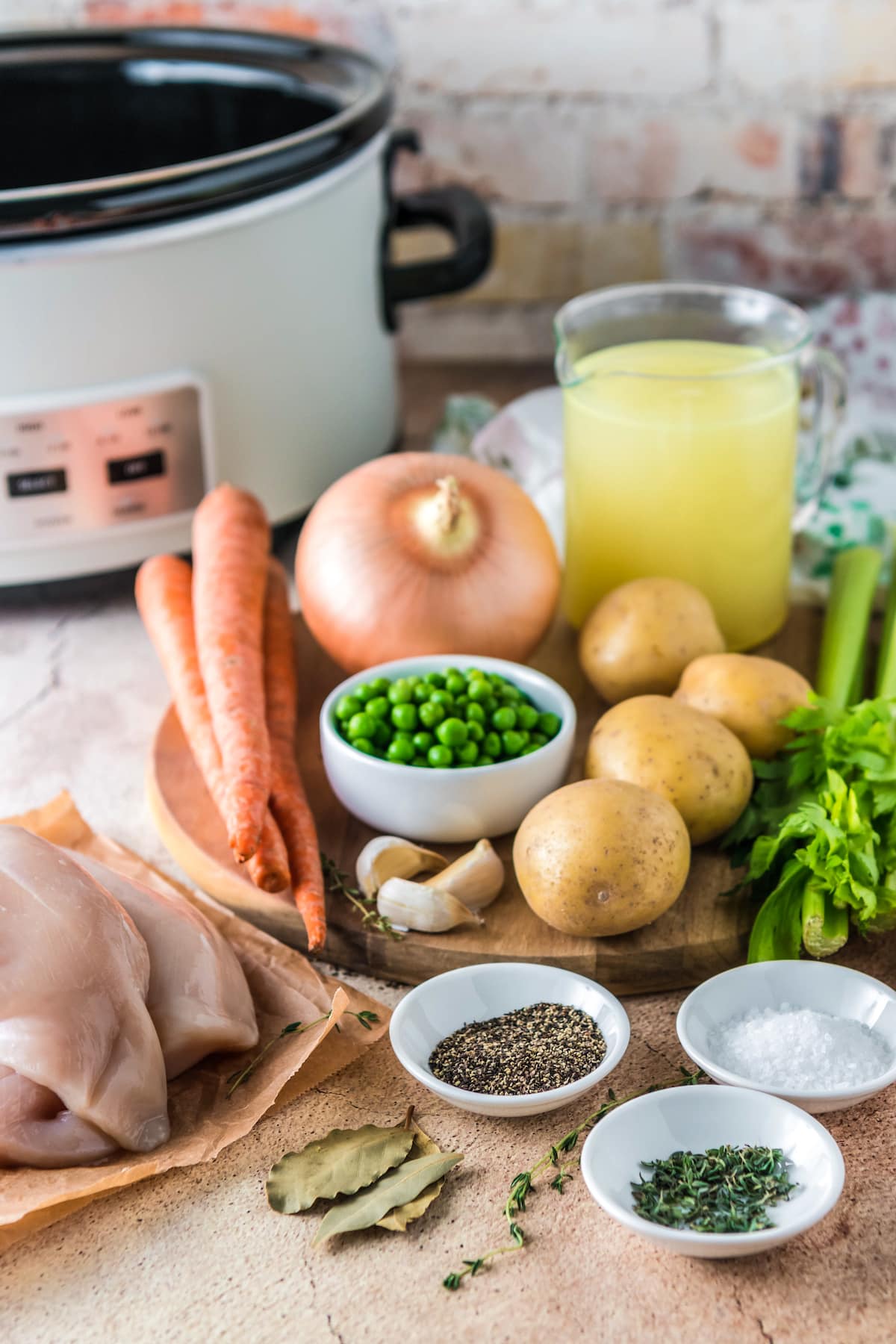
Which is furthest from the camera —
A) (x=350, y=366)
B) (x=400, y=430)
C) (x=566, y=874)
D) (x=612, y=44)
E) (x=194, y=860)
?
(x=612, y=44)

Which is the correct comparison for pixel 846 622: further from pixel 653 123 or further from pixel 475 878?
pixel 653 123

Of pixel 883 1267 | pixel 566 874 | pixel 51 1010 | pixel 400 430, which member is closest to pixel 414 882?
pixel 566 874

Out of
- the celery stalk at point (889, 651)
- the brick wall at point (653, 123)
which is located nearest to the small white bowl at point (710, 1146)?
the celery stalk at point (889, 651)

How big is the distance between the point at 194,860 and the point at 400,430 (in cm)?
70

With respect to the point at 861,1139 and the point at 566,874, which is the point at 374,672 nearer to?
the point at 566,874

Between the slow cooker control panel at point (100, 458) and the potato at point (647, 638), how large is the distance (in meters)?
0.41

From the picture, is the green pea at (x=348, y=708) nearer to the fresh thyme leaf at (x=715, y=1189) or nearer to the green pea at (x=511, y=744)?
the green pea at (x=511, y=744)

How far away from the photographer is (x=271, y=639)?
1.13m

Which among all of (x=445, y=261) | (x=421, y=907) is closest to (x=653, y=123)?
(x=445, y=261)

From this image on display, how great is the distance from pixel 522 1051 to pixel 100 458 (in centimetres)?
66

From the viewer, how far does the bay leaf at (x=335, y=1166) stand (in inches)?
27.5

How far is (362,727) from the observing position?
929mm

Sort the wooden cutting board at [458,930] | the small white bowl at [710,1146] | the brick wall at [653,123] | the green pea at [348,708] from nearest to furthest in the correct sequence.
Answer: the small white bowl at [710,1146], the wooden cutting board at [458,930], the green pea at [348,708], the brick wall at [653,123]

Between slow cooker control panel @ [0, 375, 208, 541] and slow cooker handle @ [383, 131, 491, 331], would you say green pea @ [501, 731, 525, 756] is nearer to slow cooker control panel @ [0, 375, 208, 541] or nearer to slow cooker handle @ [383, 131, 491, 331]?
slow cooker control panel @ [0, 375, 208, 541]
